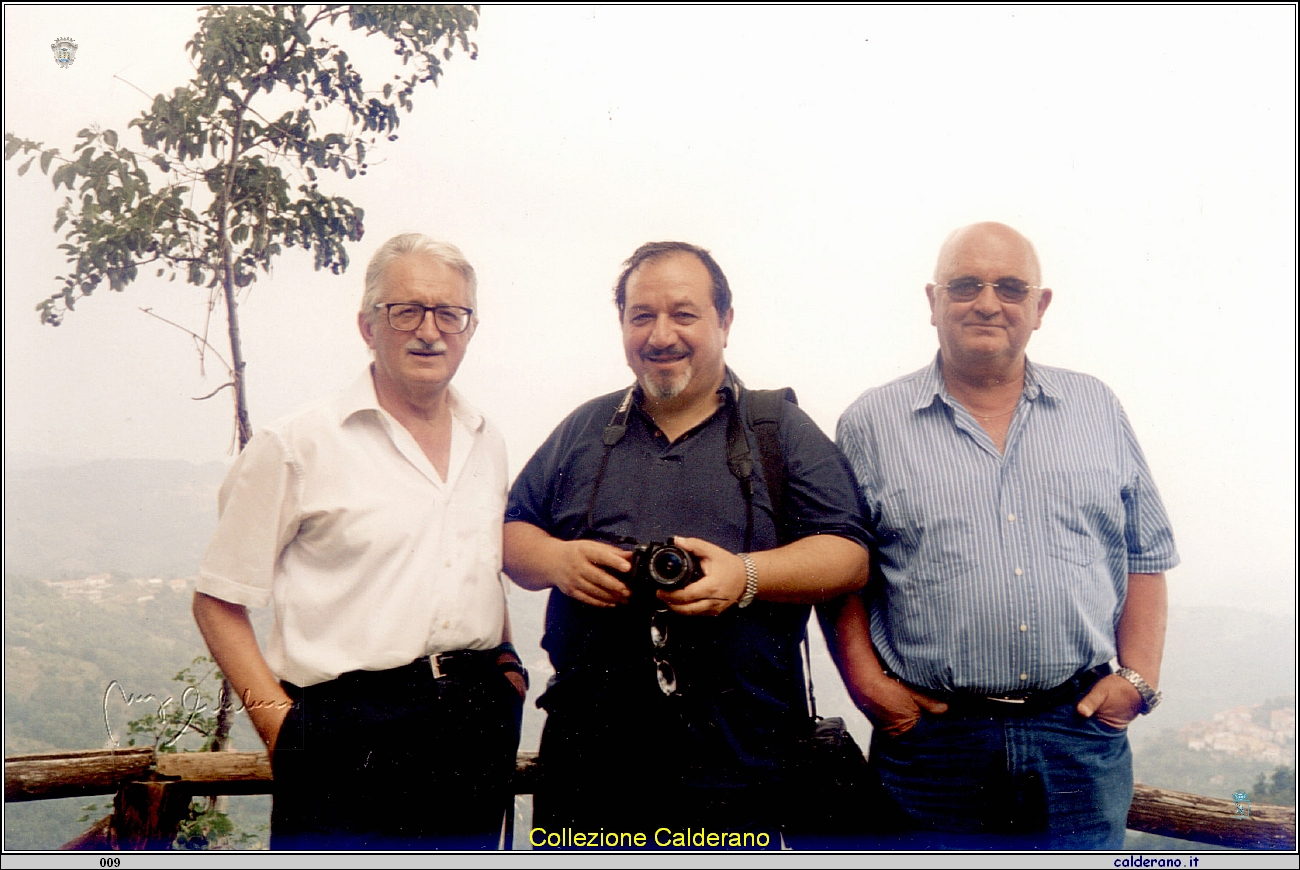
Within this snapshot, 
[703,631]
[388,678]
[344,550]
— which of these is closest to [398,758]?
[388,678]

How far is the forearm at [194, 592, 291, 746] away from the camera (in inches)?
104

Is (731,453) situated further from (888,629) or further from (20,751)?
(20,751)

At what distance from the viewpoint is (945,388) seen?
9.53 ft

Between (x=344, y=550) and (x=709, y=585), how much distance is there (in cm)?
109

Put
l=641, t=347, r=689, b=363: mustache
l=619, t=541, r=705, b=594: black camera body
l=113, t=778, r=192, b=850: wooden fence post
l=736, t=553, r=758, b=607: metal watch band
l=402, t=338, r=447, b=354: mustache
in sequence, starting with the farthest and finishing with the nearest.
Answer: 1. l=113, t=778, r=192, b=850: wooden fence post
2. l=402, t=338, r=447, b=354: mustache
3. l=641, t=347, r=689, b=363: mustache
4. l=736, t=553, r=758, b=607: metal watch band
5. l=619, t=541, r=705, b=594: black camera body

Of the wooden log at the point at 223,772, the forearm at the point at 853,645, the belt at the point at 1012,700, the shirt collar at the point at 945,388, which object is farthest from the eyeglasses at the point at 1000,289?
the wooden log at the point at 223,772

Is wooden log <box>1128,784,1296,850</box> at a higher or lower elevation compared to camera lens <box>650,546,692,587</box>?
lower

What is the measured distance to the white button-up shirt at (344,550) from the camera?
268 cm

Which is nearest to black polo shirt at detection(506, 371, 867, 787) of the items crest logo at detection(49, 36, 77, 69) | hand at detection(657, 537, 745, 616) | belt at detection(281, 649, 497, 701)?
hand at detection(657, 537, 745, 616)

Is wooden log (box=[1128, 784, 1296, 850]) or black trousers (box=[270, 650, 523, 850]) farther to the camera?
wooden log (box=[1128, 784, 1296, 850])

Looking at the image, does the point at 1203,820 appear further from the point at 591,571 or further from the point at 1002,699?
the point at 591,571

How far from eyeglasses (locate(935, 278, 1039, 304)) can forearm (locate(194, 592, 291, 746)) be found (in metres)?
2.37

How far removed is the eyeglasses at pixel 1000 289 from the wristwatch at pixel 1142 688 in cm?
117

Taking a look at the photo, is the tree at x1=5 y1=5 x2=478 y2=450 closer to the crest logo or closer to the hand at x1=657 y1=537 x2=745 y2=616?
the crest logo
